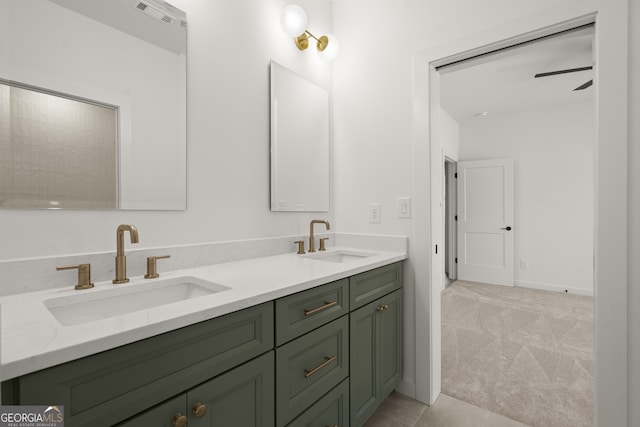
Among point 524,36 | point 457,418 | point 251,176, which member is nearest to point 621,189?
point 524,36

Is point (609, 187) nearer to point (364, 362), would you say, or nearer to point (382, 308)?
point (382, 308)

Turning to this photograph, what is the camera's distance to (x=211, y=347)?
834 mm

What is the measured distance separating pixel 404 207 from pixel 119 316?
61.3 inches

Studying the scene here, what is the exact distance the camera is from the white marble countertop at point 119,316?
0.58m

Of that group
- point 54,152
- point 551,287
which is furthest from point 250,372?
point 551,287

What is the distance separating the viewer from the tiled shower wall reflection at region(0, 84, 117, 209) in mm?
976

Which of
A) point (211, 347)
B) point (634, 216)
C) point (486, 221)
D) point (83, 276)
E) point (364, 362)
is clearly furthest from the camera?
point (486, 221)

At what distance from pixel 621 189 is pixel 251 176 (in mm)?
1709

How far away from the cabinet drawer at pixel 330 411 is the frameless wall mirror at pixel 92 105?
1.02m

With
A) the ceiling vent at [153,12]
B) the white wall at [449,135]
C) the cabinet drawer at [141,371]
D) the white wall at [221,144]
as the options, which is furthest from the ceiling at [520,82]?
the cabinet drawer at [141,371]

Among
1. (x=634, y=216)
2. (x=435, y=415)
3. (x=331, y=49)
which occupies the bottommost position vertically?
(x=435, y=415)

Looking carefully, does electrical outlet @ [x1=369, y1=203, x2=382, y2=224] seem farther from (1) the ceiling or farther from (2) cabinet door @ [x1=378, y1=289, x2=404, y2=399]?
(1) the ceiling

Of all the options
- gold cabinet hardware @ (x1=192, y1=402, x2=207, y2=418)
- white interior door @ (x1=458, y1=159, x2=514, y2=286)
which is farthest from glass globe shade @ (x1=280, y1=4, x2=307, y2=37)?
white interior door @ (x1=458, y1=159, x2=514, y2=286)

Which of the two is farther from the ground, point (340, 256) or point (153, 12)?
point (153, 12)
